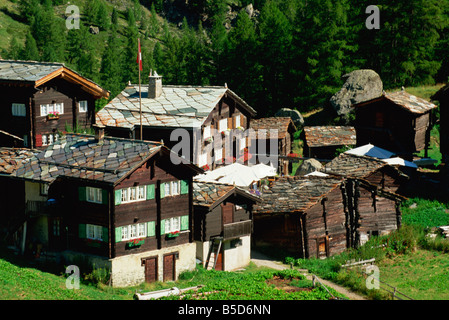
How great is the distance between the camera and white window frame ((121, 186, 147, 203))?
39.6 metres

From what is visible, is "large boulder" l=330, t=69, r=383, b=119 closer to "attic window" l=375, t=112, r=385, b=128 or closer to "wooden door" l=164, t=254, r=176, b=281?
"attic window" l=375, t=112, r=385, b=128

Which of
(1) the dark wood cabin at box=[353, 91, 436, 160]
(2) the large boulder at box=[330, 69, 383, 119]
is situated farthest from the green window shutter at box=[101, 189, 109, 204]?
(2) the large boulder at box=[330, 69, 383, 119]

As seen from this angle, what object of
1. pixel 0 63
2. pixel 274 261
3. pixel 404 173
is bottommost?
pixel 274 261

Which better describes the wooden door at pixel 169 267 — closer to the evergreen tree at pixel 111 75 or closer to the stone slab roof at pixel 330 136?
the stone slab roof at pixel 330 136

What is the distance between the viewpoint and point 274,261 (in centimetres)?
4691

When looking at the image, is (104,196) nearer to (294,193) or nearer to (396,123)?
(294,193)

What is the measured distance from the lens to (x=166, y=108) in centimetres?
5481

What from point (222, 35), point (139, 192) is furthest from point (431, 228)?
point (222, 35)

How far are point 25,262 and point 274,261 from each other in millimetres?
16329

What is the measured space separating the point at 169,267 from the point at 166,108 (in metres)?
16.8

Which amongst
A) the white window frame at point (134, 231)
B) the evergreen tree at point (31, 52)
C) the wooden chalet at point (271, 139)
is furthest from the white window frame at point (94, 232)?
the evergreen tree at point (31, 52)

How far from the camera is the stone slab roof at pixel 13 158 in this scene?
145ft

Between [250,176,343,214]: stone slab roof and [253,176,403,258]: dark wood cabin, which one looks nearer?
[253,176,403,258]: dark wood cabin
